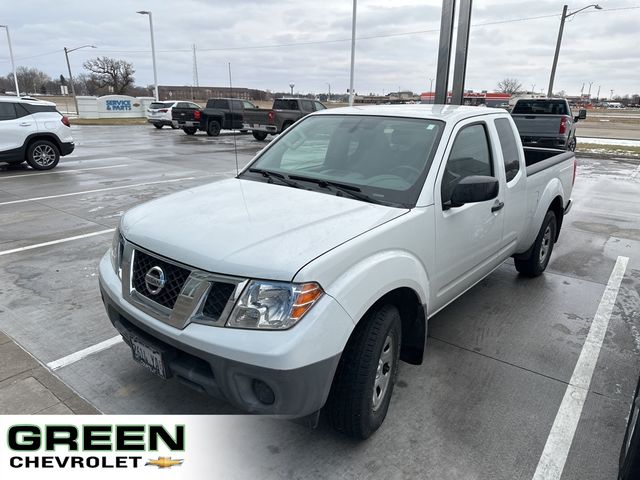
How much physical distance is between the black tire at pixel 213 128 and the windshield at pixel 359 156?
21209 mm

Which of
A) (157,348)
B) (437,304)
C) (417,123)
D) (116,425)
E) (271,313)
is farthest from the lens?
(417,123)

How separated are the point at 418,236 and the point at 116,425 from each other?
2.08 metres

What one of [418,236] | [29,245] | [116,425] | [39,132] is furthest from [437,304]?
[39,132]

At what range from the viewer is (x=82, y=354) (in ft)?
11.4

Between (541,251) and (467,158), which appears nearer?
(467,158)

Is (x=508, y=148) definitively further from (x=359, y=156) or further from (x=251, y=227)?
(x=251, y=227)

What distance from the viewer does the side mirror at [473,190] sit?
293 centimetres

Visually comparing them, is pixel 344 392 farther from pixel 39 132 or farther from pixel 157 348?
pixel 39 132

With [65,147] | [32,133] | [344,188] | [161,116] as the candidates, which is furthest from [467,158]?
[161,116]

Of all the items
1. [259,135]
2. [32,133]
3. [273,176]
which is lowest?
[259,135]

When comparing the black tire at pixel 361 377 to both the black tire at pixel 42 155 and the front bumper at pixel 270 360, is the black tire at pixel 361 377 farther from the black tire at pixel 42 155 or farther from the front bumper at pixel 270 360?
the black tire at pixel 42 155

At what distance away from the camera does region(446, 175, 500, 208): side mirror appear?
9.61ft

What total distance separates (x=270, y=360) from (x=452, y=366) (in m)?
1.91

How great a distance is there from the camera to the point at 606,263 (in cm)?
586
